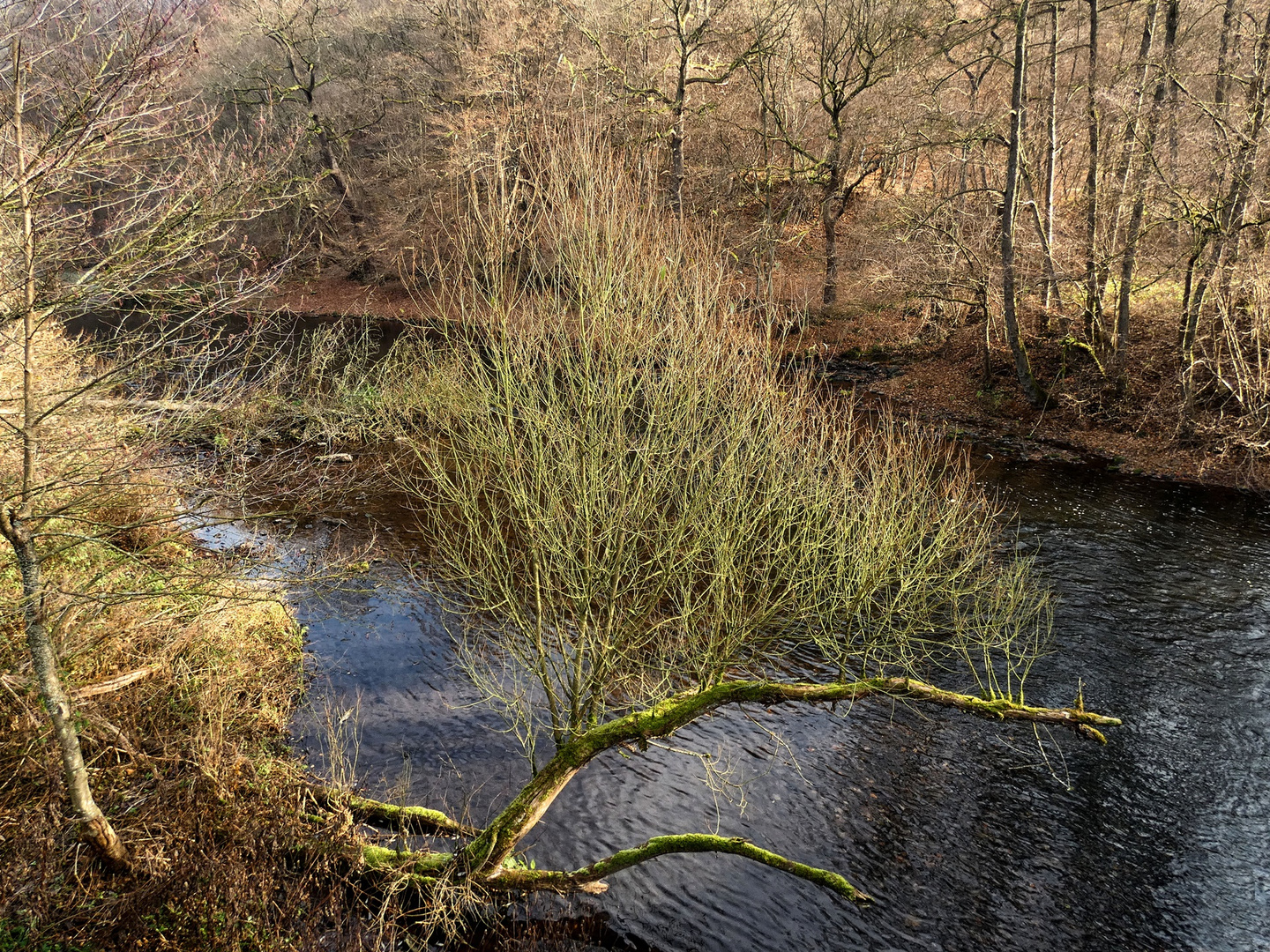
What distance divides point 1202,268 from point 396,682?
1974 centimetres

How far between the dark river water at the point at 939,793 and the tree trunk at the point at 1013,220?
9.96 m

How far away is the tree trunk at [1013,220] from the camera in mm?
19906

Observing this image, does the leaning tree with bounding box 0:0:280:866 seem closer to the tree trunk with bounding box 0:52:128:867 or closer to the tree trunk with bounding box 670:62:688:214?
the tree trunk with bounding box 0:52:128:867

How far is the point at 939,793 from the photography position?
9.48 m

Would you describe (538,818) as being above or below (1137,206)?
below

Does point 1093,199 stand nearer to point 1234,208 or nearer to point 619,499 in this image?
point 1234,208

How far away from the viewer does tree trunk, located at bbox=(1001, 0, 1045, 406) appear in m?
19.9

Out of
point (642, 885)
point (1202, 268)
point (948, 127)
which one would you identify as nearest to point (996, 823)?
point (642, 885)

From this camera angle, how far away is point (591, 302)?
818 cm

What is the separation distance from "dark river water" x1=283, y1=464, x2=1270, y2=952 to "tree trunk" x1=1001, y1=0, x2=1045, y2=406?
392 inches

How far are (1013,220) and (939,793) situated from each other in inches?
680

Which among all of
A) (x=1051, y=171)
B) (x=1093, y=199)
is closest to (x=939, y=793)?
(x=1093, y=199)

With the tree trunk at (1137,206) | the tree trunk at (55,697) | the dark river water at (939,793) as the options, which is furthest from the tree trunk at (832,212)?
the tree trunk at (55,697)

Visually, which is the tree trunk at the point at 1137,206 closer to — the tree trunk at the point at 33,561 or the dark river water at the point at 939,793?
the dark river water at the point at 939,793
